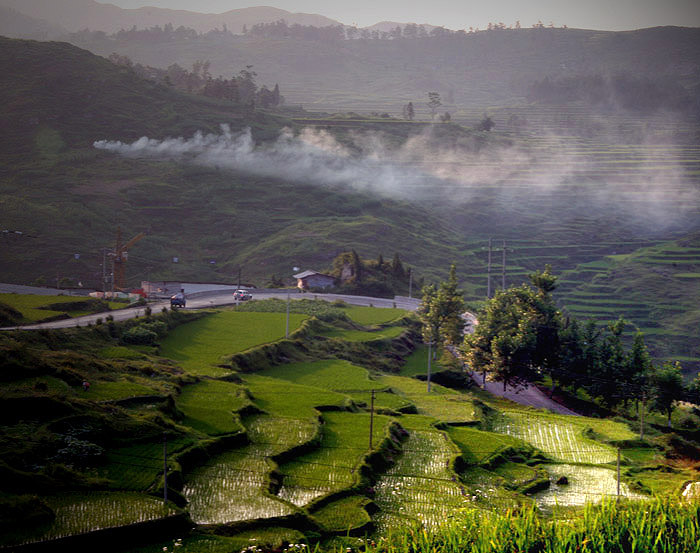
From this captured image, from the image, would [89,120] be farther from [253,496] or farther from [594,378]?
[253,496]

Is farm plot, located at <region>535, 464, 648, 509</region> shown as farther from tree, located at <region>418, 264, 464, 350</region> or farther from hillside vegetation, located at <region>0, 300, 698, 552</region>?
tree, located at <region>418, 264, 464, 350</region>

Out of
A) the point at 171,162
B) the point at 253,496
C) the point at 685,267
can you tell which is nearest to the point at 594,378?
the point at 253,496

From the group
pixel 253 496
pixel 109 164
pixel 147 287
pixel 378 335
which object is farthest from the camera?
pixel 109 164

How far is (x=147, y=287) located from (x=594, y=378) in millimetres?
63350

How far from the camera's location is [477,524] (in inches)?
925

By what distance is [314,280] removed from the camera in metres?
110

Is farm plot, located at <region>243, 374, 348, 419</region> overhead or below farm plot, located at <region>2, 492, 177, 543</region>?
below

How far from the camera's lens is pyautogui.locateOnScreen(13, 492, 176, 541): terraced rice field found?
77.7 ft

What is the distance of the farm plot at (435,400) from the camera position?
5178cm

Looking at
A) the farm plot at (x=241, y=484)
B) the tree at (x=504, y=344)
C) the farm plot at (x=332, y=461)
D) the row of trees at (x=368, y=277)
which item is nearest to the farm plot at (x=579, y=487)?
the farm plot at (x=332, y=461)

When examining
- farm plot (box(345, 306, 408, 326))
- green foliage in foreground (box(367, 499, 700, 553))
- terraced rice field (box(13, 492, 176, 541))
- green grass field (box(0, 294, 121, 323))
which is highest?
green foliage in foreground (box(367, 499, 700, 553))

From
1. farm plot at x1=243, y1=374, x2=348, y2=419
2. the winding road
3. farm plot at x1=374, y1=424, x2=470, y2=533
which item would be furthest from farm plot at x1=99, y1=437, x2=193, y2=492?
the winding road

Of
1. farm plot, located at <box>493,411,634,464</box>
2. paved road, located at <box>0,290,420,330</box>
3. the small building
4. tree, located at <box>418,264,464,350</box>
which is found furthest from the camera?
the small building

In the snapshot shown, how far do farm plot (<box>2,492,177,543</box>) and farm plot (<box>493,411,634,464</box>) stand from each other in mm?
26855
